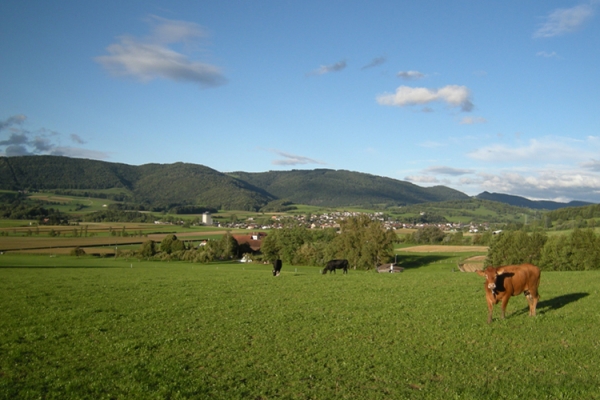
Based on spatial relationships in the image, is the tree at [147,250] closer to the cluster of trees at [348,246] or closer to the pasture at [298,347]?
the cluster of trees at [348,246]

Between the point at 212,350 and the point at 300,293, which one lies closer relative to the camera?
the point at 212,350

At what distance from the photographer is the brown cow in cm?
1391

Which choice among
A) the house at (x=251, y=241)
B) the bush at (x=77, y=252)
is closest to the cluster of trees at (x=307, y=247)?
the house at (x=251, y=241)

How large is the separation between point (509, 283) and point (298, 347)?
7773 mm

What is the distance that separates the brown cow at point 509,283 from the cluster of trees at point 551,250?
4744cm

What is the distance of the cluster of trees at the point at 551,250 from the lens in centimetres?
5556

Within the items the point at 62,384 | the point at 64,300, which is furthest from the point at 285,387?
the point at 64,300

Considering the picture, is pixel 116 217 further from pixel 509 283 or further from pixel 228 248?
pixel 509 283

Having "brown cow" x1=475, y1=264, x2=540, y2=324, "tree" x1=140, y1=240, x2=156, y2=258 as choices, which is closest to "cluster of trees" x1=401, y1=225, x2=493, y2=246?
"tree" x1=140, y1=240, x2=156, y2=258

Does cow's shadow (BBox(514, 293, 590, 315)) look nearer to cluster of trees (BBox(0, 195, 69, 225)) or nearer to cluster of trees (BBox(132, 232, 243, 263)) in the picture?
cluster of trees (BBox(132, 232, 243, 263))

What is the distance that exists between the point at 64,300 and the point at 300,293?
10.5 metres

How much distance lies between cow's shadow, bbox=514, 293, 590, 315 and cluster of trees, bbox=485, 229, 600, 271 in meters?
42.2

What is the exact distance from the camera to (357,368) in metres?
9.72

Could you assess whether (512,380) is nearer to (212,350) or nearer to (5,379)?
(212,350)
